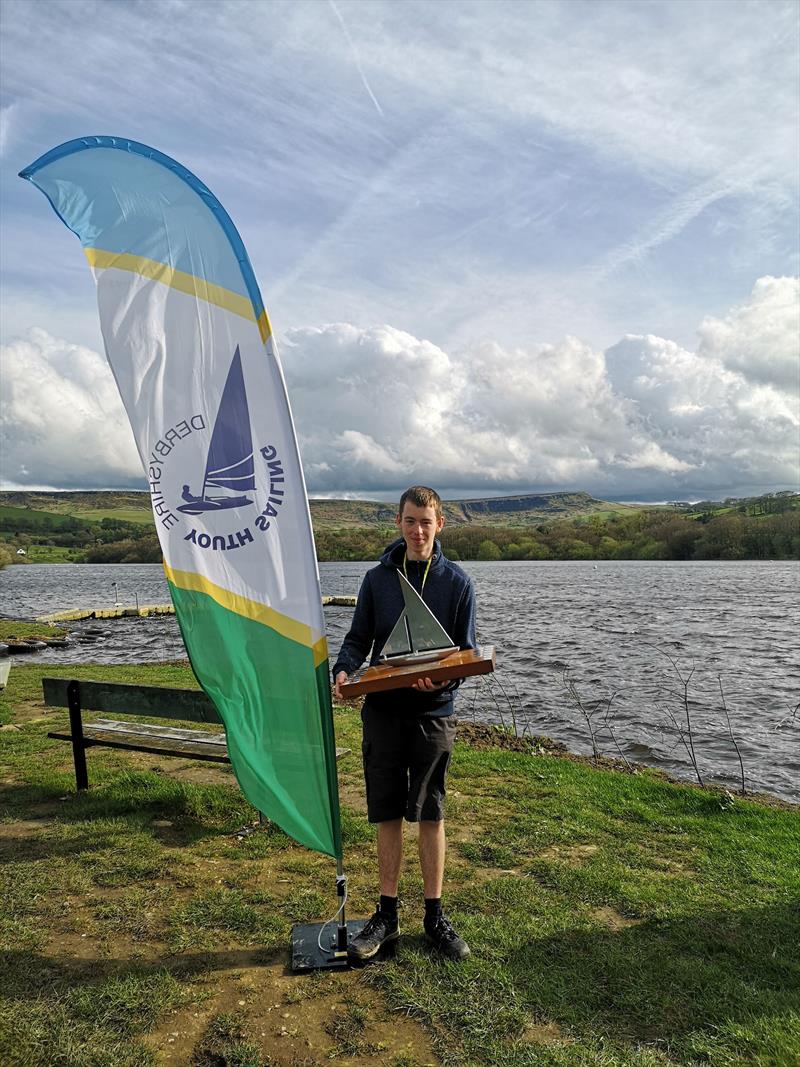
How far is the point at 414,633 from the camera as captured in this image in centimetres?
427

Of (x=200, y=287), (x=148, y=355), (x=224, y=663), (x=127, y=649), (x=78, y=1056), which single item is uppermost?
(x=200, y=287)

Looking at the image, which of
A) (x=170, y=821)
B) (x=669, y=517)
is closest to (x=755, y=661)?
(x=170, y=821)

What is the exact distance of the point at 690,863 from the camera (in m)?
5.93

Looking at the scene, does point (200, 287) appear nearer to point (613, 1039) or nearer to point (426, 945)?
point (426, 945)

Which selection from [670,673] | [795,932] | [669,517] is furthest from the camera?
[669,517]

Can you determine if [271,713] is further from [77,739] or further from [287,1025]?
[77,739]

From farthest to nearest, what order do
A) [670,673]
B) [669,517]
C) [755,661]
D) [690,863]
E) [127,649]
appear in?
[669,517] < [127,649] < [755,661] < [670,673] < [690,863]

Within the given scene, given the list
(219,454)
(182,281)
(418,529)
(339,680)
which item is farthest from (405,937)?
(182,281)

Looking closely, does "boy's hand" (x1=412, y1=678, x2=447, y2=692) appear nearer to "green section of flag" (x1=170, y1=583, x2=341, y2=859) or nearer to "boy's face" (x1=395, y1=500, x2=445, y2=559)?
"green section of flag" (x1=170, y1=583, x2=341, y2=859)

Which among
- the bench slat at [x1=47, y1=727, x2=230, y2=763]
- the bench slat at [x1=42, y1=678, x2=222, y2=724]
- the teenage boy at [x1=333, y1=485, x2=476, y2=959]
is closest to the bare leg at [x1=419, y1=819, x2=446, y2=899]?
the teenage boy at [x1=333, y1=485, x2=476, y2=959]

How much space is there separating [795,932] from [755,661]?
22231 mm

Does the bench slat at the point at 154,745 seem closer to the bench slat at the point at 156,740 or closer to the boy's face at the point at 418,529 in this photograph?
the bench slat at the point at 156,740

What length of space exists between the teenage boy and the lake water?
339 inches

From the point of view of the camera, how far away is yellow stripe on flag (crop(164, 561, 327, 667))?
14.2 ft
